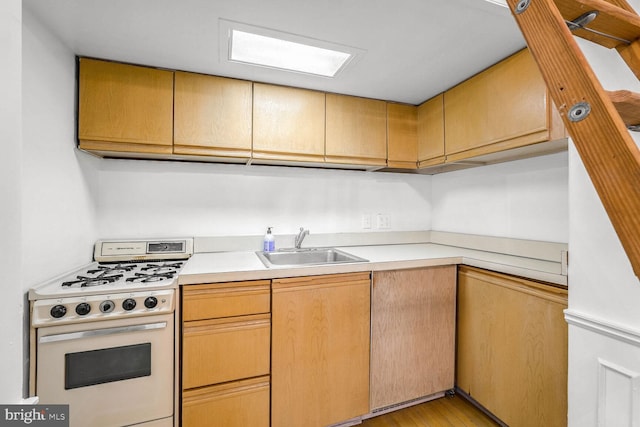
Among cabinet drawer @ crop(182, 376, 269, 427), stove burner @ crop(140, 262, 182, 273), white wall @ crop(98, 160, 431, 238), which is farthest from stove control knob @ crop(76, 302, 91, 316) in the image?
white wall @ crop(98, 160, 431, 238)

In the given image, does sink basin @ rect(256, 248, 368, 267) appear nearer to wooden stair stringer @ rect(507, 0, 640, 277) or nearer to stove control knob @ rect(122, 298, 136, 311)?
stove control knob @ rect(122, 298, 136, 311)

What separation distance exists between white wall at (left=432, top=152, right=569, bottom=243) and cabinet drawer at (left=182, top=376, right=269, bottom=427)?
182 cm

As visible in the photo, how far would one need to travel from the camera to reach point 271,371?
4.67 feet

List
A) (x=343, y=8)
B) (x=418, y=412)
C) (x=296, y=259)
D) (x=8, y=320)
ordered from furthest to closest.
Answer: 1. (x=296, y=259)
2. (x=418, y=412)
3. (x=343, y=8)
4. (x=8, y=320)

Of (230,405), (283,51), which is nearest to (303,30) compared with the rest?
(283,51)

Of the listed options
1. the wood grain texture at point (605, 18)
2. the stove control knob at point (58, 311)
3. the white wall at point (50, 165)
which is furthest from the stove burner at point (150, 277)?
the wood grain texture at point (605, 18)

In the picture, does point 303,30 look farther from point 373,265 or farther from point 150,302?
point 150,302

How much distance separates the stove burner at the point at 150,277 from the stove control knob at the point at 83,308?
191mm

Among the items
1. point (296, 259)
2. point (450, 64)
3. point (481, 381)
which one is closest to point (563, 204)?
point (450, 64)

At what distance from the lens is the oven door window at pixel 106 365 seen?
1159mm

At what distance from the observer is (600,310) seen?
0.92 metres

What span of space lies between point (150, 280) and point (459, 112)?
6.90ft

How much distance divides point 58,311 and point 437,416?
6.74 ft

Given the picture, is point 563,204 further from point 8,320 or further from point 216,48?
point 8,320
